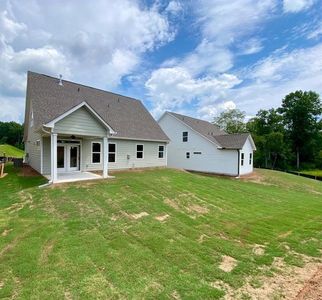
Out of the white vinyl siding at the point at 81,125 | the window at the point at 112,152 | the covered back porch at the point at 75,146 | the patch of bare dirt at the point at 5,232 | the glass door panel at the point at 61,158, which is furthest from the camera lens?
the window at the point at 112,152

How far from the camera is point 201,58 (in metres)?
18.8

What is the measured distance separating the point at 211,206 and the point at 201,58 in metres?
13.5

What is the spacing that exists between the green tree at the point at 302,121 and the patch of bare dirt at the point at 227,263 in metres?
46.4

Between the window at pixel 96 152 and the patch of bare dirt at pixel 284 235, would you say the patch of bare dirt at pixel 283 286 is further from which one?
the window at pixel 96 152

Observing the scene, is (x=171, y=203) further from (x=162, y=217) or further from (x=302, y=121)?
(x=302, y=121)

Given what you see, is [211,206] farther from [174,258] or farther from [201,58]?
[201,58]

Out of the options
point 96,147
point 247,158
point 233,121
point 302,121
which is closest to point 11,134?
point 233,121

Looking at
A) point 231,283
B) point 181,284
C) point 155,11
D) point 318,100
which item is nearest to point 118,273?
point 181,284

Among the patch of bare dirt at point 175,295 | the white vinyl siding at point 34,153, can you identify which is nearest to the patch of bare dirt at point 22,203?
the white vinyl siding at point 34,153

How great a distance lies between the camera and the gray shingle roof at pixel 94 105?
14.4 metres

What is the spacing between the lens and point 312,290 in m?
3.96

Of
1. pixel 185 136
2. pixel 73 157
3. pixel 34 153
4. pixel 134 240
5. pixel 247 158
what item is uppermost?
pixel 185 136

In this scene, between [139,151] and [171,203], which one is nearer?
[171,203]

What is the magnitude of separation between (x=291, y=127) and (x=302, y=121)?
2.17 meters
